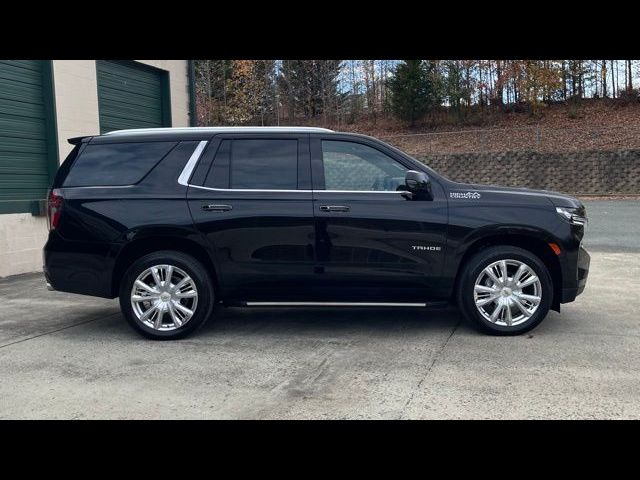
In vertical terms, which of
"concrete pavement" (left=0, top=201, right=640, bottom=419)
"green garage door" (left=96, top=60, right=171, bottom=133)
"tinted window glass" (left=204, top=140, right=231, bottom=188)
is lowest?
"concrete pavement" (left=0, top=201, right=640, bottom=419)

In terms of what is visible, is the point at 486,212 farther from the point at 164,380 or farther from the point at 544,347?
the point at 164,380

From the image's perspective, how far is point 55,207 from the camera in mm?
5855

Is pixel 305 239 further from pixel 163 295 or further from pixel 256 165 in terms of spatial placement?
pixel 163 295

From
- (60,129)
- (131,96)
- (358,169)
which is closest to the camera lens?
(358,169)

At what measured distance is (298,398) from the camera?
164 inches

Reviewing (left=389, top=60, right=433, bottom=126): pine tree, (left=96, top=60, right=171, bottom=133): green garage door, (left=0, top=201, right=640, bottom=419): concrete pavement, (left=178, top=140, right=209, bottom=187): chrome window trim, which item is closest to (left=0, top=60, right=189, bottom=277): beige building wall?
(left=96, top=60, right=171, bottom=133): green garage door

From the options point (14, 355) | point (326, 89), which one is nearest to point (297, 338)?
point (14, 355)

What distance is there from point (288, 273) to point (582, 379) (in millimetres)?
2640

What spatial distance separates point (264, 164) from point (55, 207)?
203 cm

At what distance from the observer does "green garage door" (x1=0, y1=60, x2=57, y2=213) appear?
10.2 m

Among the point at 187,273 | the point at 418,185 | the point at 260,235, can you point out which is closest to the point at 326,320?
the point at 260,235

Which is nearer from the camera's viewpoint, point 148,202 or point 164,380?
point 164,380

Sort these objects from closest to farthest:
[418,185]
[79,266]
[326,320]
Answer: [418,185], [79,266], [326,320]

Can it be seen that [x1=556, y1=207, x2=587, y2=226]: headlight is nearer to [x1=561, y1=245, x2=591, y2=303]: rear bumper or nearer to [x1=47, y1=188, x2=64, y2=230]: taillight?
[x1=561, y1=245, x2=591, y2=303]: rear bumper
